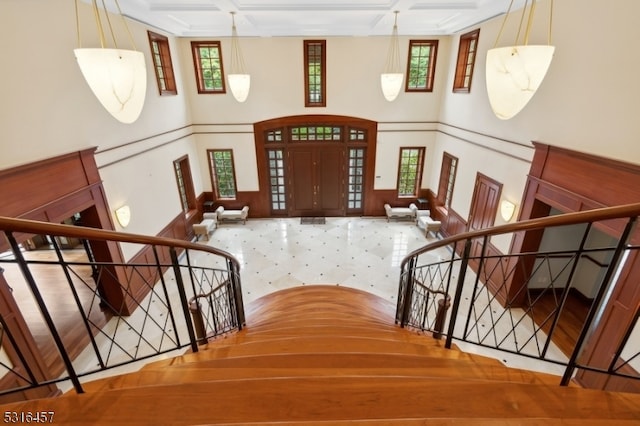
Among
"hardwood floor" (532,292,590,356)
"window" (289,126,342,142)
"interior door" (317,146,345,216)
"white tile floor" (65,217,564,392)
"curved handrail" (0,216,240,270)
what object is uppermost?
"curved handrail" (0,216,240,270)

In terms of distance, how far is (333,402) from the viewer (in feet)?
4.60

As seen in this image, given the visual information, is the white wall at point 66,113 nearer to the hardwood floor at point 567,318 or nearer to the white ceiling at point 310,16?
A: the white ceiling at point 310,16

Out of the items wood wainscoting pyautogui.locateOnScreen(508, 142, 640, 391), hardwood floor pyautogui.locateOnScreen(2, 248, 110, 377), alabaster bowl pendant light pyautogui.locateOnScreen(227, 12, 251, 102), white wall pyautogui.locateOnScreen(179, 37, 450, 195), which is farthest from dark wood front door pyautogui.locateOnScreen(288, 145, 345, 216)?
hardwood floor pyautogui.locateOnScreen(2, 248, 110, 377)

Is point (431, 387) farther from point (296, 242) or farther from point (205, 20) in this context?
point (205, 20)

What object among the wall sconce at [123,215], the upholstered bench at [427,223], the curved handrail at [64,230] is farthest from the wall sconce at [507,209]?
the wall sconce at [123,215]

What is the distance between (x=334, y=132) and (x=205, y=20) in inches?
157

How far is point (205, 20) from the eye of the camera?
20.7ft

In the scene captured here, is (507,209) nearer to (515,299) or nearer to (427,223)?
(515,299)

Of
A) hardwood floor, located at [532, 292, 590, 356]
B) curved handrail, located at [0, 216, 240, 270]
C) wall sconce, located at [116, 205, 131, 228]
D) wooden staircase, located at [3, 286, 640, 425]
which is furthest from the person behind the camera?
wall sconce, located at [116, 205, 131, 228]

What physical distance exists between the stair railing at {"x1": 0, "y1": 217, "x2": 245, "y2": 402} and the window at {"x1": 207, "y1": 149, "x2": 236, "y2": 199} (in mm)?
2305

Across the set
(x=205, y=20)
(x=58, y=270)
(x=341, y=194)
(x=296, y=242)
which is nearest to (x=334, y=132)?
(x=341, y=194)

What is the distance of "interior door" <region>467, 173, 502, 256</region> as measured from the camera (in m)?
5.77

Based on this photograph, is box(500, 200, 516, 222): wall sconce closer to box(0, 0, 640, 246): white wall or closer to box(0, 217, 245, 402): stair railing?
box(0, 0, 640, 246): white wall

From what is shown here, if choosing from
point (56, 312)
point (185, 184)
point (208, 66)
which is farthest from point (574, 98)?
point (56, 312)
